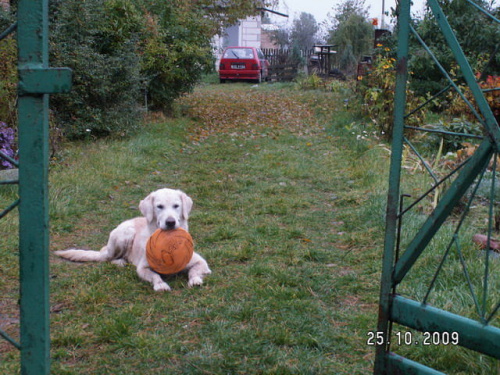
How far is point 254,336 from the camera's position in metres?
3.52

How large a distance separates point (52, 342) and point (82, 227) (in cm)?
273

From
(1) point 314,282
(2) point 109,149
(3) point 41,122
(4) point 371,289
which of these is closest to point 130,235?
(1) point 314,282

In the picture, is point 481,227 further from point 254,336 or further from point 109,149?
point 109,149

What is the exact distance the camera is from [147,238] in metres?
4.84

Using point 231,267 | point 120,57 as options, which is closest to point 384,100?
point 120,57

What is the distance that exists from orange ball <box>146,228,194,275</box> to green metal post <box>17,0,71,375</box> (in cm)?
228

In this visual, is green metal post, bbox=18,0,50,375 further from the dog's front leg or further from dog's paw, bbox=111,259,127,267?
dog's paw, bbox=111,259,127,267

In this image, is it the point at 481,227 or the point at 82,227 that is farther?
the point at 82,227

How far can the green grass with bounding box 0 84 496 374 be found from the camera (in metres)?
3.29

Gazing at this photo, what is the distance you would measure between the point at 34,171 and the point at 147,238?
2.81 meters

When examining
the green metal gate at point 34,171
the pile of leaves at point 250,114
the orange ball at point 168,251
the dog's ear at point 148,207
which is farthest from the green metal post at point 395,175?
the pile of leaves at point 250,114

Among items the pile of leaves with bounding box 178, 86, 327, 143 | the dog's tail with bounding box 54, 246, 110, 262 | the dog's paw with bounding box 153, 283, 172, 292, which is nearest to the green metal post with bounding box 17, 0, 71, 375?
the dog's paw with bounding box 153, 283, 172, 292

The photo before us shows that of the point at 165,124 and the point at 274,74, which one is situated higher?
the point at 274,74
